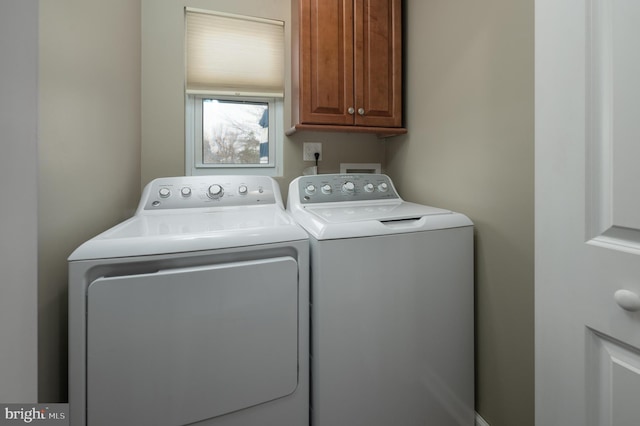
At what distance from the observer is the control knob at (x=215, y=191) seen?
1459 millimetres

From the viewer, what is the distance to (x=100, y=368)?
79cm

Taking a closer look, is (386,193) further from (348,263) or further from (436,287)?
(348,263)

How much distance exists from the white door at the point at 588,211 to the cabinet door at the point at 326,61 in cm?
101

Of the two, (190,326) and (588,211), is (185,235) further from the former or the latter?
(588,211)

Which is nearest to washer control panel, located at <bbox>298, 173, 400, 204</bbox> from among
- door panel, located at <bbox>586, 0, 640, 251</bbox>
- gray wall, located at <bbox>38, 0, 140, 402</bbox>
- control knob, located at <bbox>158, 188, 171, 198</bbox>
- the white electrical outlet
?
the white electrical outlet

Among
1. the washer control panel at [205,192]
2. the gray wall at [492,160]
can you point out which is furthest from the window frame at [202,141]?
the gray wall at [492,160]

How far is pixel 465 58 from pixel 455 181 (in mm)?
578

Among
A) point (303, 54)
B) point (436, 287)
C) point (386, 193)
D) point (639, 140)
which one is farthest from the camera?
point (386, 193)

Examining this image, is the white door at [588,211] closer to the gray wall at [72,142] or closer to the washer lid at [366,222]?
the washer lid at [366,222]

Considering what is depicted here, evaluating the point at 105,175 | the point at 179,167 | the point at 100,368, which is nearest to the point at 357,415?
the point at 100,368

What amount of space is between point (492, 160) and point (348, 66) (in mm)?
963

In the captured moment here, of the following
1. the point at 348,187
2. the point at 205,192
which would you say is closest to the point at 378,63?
the point at 348,187

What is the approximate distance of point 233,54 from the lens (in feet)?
5.95

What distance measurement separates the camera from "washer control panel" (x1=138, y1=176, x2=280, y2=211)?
140cm
